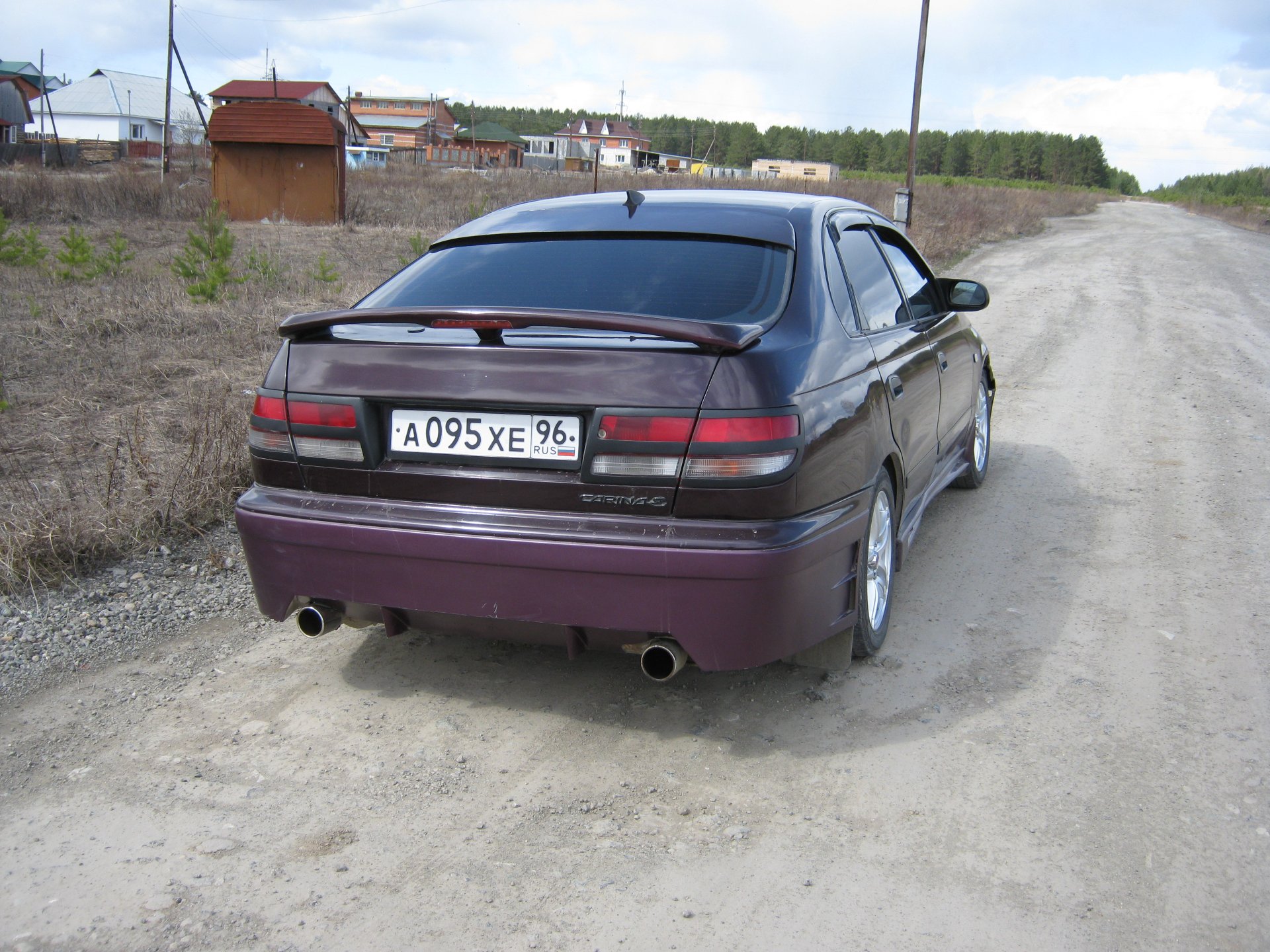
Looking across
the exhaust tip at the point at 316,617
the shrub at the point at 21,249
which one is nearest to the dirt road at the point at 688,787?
the exhaust tip at the point at 316,617

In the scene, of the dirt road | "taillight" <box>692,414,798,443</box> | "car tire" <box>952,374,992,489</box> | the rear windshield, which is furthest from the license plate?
"car tire" <box>952,374,992,489</box>

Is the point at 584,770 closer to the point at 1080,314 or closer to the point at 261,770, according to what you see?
the point at 261,770

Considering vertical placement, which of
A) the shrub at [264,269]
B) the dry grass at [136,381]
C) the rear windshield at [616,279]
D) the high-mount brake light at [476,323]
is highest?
the rear windshield at [616,279]

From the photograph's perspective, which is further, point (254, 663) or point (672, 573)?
point (254, 663)

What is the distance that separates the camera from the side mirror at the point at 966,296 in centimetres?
505

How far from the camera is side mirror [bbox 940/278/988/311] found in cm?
505

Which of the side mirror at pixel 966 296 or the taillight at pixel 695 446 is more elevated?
the side mirror at pixel 966 296

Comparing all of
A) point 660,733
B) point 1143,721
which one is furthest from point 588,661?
point 1143,721

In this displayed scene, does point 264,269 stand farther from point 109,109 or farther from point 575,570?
point 109,109

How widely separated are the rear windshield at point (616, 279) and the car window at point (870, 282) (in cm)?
47

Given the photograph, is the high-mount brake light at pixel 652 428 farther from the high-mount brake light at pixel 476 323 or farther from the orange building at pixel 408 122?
the orange building at pixel 408 122

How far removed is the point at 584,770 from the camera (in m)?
2.91

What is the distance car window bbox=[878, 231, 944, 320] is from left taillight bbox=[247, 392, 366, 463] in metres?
2.45

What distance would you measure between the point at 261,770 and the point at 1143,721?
272cm
